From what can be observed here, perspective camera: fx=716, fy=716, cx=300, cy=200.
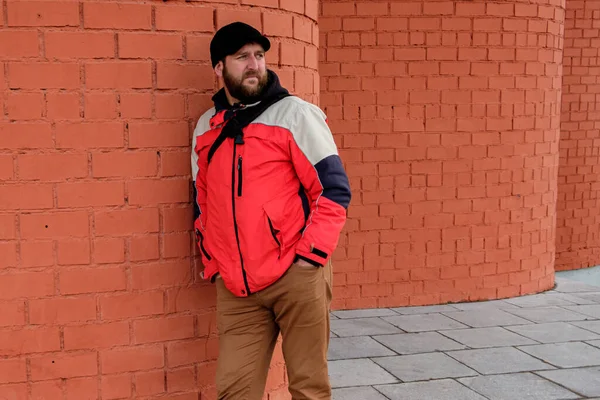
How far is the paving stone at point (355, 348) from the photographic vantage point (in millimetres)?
5148

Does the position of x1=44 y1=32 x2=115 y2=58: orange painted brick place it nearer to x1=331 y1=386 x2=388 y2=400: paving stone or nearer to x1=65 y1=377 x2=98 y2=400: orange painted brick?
x1=65 y1=377 x2=98 y2=400: orange painted brick

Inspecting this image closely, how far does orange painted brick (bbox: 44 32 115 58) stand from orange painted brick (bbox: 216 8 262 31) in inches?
20.7

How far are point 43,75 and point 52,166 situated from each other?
407mm

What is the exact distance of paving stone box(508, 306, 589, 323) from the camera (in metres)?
6.23

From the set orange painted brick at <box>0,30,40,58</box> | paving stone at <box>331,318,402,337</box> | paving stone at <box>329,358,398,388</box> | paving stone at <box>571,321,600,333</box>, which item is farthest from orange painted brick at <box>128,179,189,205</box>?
paving stone at <box>571,321,600,333</box>

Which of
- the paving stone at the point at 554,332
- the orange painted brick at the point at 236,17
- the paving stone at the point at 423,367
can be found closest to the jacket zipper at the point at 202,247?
the orange painted brick at the point at 236,17

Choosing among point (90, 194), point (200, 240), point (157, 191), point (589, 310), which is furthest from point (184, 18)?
point (589, 310)

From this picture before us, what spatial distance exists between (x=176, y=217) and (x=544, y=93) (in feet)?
15.7

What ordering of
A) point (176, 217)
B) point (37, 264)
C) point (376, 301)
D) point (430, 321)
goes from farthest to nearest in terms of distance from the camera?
point (376, 301), point (430, 321), point (176, 217), point (37, 264)

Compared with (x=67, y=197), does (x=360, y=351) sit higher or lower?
lower

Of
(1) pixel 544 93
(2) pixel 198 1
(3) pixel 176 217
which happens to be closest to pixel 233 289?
(3) pixel 176 217

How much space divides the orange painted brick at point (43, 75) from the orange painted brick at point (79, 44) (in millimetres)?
50

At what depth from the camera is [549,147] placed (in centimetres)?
718

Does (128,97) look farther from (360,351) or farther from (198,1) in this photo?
(360,351)
